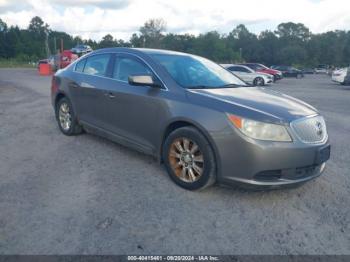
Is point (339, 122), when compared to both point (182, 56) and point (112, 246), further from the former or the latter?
point (112, 246)

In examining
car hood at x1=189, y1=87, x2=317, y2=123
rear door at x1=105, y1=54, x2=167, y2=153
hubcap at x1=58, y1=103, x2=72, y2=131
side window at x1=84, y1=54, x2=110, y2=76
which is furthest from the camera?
hubcap at x1=58, y1=103, x2=72, y2=131

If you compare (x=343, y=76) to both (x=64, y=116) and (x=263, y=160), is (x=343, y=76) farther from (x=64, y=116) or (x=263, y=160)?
(x=263, y=160)

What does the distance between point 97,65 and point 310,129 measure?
11.2 ft

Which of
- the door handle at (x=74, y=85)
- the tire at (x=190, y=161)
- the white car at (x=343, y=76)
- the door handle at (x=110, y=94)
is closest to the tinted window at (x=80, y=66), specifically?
the door handle at (x=74, y=85)

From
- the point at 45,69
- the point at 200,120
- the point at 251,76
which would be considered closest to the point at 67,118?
the point at 200,120

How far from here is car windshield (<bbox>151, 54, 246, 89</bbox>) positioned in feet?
→ 14.2

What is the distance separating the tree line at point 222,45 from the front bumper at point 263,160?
8056cm

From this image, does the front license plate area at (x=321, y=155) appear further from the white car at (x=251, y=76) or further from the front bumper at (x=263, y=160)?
the white car at (x=251, y=76)

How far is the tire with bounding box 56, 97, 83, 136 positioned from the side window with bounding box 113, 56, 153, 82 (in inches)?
56.2

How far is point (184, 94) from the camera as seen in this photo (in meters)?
3.94

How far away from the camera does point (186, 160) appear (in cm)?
389

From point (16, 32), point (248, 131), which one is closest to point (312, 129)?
point (248, 131)

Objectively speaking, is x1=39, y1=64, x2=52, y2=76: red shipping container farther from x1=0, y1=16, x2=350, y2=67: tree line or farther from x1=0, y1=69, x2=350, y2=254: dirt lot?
x1=0, y1=16, x2=350, y2=67: tree line

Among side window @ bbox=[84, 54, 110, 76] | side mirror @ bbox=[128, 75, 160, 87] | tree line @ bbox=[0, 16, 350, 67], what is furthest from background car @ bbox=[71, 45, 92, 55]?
tree line @ bbox=[0, 16, 350, 67]
